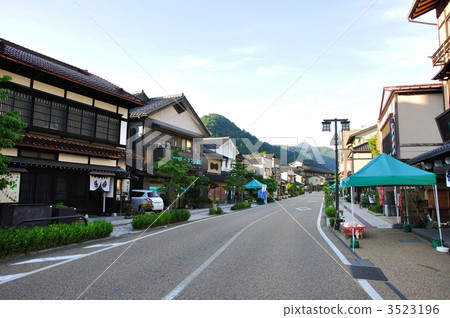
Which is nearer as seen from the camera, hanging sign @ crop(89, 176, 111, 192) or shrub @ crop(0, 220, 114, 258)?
shrub @ crop(0, 220, 114, 258)

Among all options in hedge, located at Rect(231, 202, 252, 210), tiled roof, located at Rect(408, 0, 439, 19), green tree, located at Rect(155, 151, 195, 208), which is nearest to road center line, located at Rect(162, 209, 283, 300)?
green tree, located at Rect(155, 151, 195, 208)

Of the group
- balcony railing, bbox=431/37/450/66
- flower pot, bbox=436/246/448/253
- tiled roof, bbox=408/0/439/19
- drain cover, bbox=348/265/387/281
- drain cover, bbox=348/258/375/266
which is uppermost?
tiled roof, bbox=408/0/439/19

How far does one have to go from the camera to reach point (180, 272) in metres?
6.02

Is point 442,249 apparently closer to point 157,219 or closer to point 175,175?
point 157,219

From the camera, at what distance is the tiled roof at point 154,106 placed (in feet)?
79.2

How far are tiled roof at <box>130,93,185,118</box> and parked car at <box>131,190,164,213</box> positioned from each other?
6723mm

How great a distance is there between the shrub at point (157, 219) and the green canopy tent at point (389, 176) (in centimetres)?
860

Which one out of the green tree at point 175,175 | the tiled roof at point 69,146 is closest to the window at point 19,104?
the tiled roof at point 69,146

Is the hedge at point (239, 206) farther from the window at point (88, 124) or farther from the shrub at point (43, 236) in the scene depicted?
the shrub at point (43, 236)

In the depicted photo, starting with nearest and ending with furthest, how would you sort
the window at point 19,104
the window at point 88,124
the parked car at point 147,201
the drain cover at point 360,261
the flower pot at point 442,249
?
1. the drain cover at point 360,261
2. the flower pot at point 442,249
3. the window at point 19,104
4. the window at point 88,124
5. the parked car at point 147,201

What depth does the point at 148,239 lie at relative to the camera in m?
10.5

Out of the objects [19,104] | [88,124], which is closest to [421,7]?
[88,124]

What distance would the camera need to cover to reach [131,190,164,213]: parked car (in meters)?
19.4

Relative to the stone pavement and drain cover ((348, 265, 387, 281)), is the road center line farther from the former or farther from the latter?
the stone pavement
